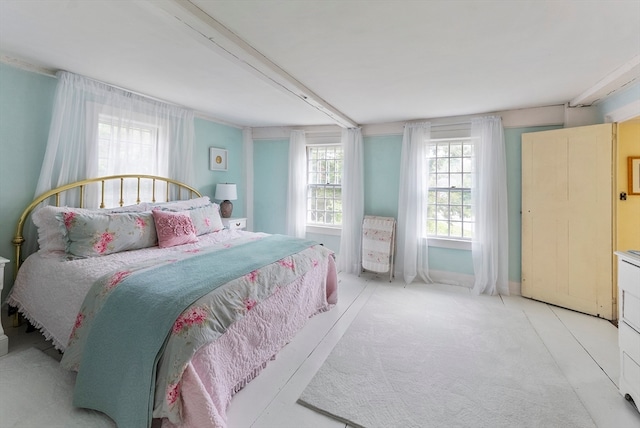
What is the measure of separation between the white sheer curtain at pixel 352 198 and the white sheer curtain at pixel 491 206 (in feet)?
5.17

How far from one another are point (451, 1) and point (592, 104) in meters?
2.87

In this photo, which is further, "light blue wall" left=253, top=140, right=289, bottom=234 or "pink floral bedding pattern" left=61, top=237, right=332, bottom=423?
"light blue wall" left=253, top=140, right=289, bottom=234

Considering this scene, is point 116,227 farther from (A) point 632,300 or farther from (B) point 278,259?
(A) point 632,300

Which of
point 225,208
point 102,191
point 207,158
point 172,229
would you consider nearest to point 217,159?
point 207,158

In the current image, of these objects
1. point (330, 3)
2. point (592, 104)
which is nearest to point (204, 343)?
point (330, 3)

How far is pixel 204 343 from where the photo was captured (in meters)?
1.45

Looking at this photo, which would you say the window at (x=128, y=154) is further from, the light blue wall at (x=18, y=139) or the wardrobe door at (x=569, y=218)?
the wardrobe door at (x=569, y=218)

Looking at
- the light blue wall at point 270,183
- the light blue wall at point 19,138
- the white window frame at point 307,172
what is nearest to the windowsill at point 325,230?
the white window frame at point 307,172

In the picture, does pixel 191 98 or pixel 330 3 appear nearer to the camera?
pixel 330 3

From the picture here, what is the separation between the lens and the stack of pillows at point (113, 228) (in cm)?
231

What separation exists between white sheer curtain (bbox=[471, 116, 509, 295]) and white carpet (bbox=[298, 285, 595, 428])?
72 cm

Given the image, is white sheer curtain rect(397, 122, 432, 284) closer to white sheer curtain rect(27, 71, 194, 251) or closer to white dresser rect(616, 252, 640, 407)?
white dresser rect(616, 252, 640, 407)

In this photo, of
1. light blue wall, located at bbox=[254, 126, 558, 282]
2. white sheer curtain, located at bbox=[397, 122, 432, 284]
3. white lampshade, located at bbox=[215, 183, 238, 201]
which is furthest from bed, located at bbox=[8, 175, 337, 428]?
light blue wall, located at bbox=[254, 126, 558, 282]

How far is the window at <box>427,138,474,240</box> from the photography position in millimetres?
3910
